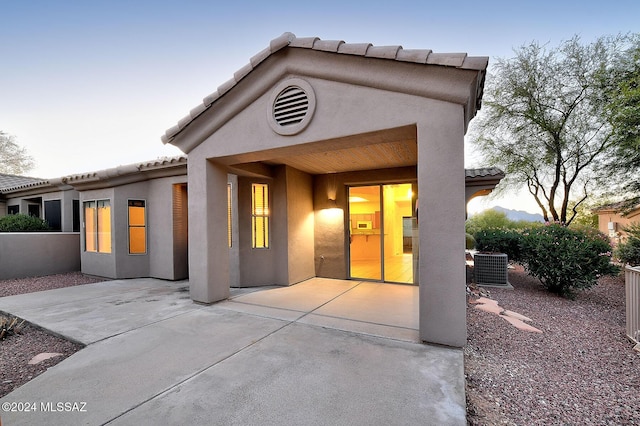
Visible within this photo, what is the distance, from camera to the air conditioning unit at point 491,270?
7254mm

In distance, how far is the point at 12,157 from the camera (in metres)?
22.9

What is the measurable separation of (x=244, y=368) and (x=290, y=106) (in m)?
3.93

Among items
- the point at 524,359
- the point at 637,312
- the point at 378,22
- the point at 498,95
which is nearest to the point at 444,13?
the point at 378,22

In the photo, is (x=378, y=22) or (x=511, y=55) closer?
(x=378, y=22)

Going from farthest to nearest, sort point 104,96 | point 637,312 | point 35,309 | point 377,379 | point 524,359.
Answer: point 104,96 → point 35,309 → point 637,312 → point 524,359 → point 377,379

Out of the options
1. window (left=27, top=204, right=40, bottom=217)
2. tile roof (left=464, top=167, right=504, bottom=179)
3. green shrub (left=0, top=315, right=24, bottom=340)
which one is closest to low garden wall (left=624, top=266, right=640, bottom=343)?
tile roof (left=464, top=167, right=504, bottom=179)

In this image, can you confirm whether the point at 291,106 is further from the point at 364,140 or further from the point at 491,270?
the point at 491,270

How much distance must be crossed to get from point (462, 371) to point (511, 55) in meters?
17.2

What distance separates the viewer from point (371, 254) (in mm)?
8312

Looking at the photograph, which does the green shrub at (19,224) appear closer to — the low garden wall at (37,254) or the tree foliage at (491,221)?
the low garden wall at (37,254)

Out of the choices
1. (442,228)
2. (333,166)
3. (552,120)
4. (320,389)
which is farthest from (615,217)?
(320,389)

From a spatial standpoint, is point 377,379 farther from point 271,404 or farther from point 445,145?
point 445,145

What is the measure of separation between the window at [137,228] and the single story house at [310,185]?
0.03 m

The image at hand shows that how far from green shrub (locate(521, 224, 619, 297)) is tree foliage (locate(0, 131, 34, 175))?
3546 centimetres
